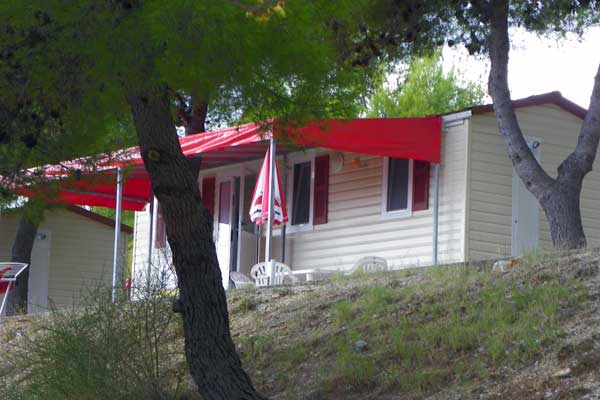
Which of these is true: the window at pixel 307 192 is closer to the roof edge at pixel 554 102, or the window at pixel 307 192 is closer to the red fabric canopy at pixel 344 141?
the red fabric canopy at pixel 344 141

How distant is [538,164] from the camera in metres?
16.7

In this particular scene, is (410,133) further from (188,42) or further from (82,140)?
(188,42)

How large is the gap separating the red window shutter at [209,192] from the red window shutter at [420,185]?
4620mm

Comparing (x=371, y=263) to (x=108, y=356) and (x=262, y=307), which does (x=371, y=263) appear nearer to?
(x=262, y=307)

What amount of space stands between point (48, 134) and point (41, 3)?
2106mm

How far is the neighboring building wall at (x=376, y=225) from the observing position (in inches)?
691

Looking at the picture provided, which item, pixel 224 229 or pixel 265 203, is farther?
pixel 224 229

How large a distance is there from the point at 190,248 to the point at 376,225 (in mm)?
8225

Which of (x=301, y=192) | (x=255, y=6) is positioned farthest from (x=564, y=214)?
(x=255, y=6)

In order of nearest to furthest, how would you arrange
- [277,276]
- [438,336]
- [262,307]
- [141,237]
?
[438,336], [262,307], [277,276], [141,237]

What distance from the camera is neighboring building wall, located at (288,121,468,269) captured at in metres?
17.5

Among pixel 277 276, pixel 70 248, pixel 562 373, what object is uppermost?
pixel 70 248

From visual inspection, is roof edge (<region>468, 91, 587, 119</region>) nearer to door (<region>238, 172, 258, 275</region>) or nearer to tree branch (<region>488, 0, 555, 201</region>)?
tree branch (<region>488, 0, 555, 201</region>)

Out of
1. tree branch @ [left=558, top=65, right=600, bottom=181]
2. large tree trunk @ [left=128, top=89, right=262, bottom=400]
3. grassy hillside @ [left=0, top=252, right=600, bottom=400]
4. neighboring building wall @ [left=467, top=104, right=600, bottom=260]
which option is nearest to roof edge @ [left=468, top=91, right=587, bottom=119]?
neighboring building wall @ [left=467, top=104, right=600, bottom=260]
